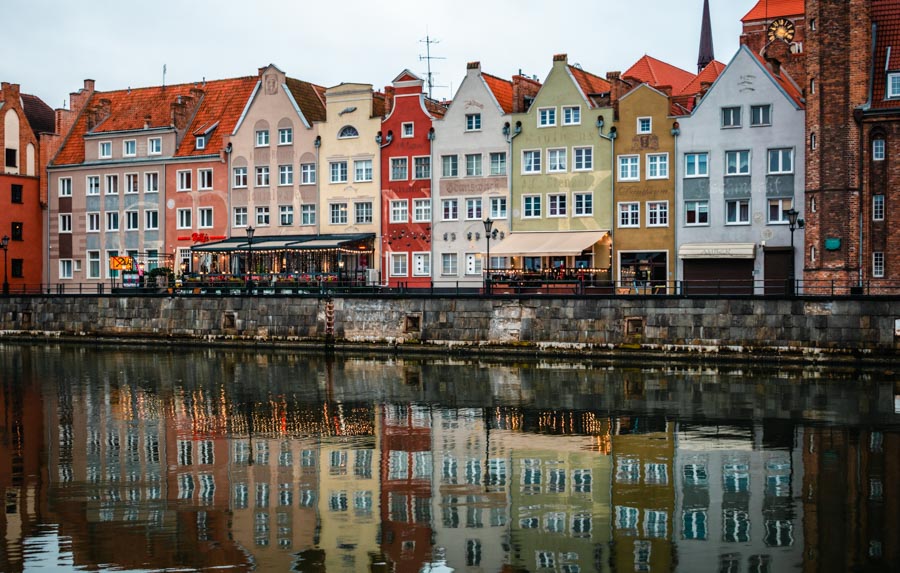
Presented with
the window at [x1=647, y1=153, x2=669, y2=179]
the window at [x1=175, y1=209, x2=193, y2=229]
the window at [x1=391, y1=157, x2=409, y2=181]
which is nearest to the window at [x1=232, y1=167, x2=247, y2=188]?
the window at [x1=175, y1=209, x2=193, y2=229]

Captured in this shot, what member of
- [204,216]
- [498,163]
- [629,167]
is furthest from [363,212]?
[629,167]

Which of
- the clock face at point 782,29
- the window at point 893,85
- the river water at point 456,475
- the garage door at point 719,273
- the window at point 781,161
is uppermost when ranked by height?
the clock face at point 782,29

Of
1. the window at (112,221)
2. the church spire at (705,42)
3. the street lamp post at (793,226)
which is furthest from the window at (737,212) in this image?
the church spire at (705,42)

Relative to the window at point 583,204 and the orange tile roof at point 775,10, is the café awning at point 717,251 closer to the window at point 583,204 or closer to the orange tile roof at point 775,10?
the window at point 583,204

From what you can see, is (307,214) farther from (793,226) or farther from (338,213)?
(793,226)

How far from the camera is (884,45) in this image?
5369 cm

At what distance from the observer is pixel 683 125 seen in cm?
5819

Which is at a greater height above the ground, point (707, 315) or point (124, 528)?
point (707, 315)

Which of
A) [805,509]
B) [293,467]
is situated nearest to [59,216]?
[293,467]

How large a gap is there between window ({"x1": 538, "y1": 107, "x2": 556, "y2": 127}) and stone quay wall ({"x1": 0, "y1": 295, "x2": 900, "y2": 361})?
1451 cm

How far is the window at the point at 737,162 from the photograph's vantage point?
5669 centimetres

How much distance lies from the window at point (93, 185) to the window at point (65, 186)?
1843mm

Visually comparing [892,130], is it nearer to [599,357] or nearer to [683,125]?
[683,125]

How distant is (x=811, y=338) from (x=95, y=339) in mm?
38425
